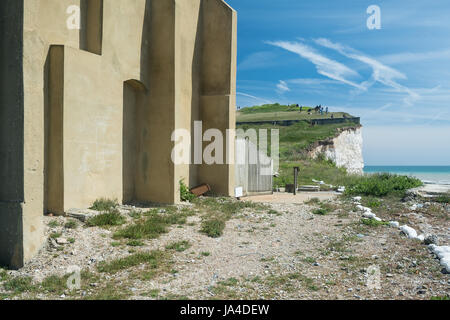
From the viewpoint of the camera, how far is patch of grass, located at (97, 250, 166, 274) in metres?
5.49

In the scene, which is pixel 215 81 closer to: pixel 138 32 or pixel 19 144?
pixel 138 32

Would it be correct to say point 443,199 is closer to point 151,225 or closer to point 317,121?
point 151,225

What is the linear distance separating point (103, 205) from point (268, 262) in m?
4.72

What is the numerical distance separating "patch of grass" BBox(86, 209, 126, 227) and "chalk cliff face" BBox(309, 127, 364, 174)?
94.8 ft

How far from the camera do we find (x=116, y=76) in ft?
30.5

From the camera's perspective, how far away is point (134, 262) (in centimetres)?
572

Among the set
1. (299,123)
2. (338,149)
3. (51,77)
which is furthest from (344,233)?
(299,123)

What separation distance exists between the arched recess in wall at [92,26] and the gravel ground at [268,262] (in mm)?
4378

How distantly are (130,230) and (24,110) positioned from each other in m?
3.23

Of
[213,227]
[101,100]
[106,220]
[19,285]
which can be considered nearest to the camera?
[19,285]

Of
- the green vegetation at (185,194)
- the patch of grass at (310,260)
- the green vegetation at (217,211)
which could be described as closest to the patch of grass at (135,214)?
the green vegetation at (217,211)

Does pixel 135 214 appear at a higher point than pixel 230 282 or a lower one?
higher

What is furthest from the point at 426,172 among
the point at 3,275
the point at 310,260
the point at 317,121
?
the point at 3,275

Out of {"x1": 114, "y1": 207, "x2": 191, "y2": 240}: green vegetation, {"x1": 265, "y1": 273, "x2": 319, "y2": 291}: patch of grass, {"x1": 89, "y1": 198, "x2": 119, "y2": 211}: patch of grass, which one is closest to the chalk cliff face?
{"x1": 114, "y1": 207, "x2": 191, "y2": 240}: green vegetation
